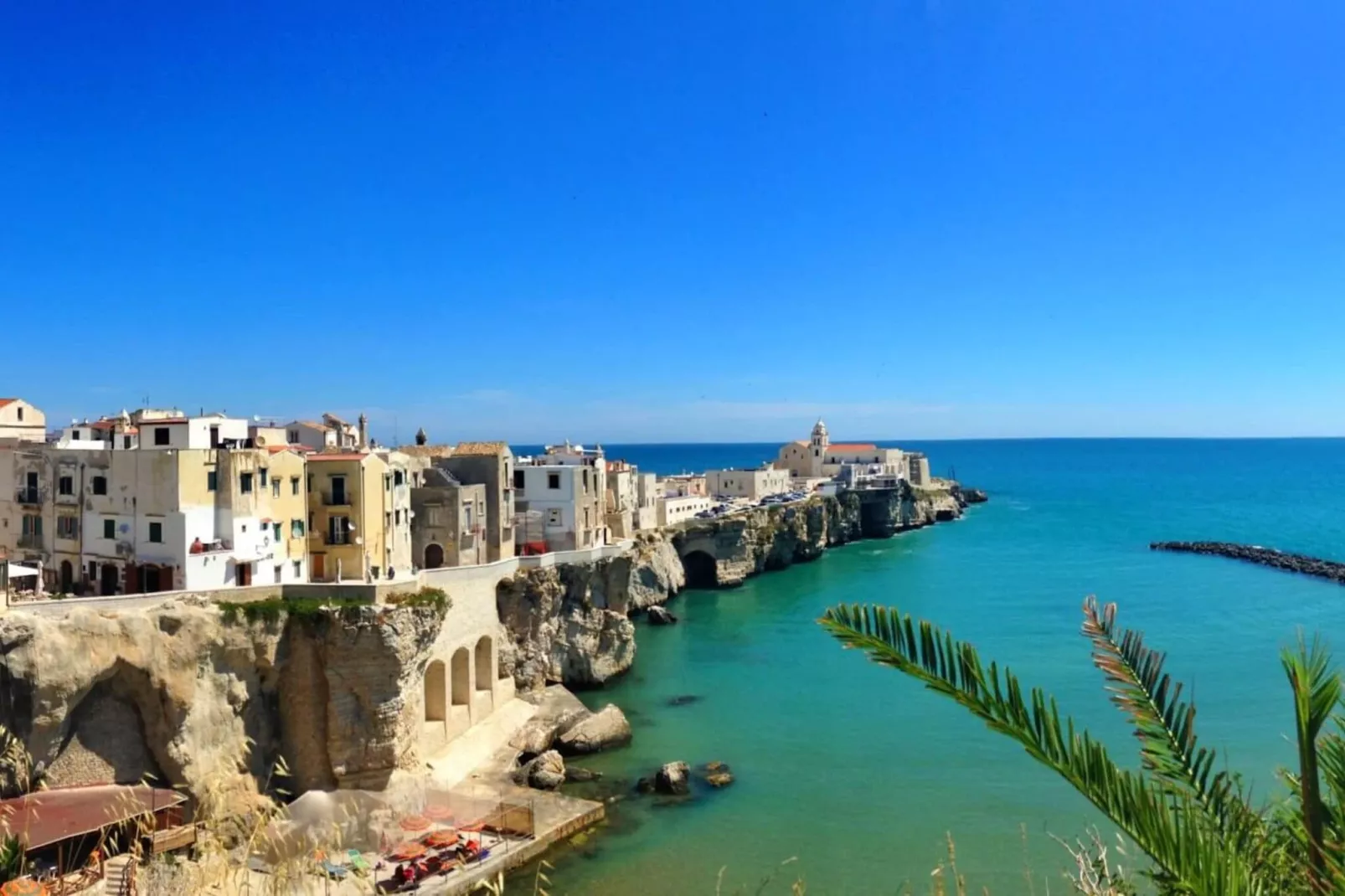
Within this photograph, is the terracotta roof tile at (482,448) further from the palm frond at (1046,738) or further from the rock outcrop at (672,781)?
the palm frond at (1046,738)

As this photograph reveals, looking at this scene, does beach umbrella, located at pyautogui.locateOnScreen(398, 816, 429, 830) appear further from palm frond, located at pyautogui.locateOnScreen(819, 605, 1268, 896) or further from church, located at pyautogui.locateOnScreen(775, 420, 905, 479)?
church, located at pyautogui.locateOnScreen(775, 420, 905, 479)

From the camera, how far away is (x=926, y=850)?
22734mm

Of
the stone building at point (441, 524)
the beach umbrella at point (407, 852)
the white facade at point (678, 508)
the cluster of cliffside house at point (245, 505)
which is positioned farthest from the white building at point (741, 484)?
the beach umbrella at point (407, 852)

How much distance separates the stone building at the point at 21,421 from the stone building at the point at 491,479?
14.2m

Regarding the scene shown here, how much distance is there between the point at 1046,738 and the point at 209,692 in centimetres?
2293

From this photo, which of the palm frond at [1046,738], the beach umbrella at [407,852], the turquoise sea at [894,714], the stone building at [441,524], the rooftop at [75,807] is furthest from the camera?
the stone building at [441,524]

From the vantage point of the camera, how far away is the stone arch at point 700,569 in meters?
64.1

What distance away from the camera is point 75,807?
67.6 feet

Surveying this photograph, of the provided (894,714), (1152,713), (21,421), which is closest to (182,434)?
(21,421)

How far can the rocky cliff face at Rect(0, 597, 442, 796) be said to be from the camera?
2136cm

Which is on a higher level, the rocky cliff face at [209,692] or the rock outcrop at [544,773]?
the rocky cliff face at [209,692]

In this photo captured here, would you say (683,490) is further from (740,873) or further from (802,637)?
(740,873)

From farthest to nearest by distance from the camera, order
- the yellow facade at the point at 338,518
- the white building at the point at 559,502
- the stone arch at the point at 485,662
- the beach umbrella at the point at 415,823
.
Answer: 1. the white building at the point at 559,502
2. the stone arch at the point at 485,662
3. the yellow facade at the point at 338,518
4. the beach umbrella at the point at 415,823

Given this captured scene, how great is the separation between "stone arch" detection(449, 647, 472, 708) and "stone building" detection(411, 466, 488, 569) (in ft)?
18.4
